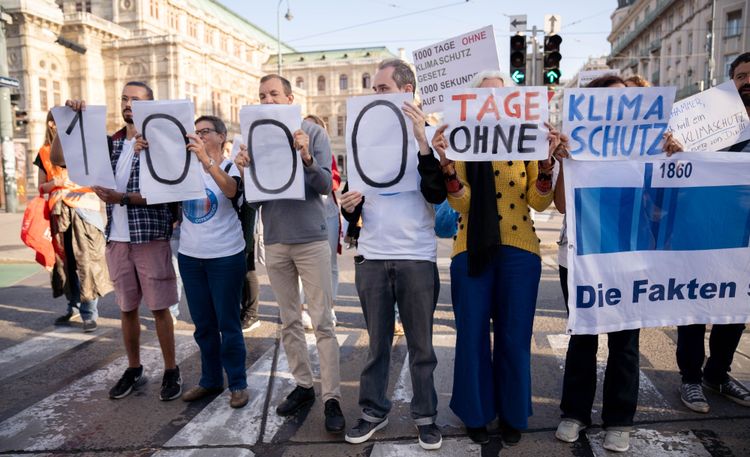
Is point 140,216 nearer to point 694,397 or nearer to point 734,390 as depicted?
point 694,397

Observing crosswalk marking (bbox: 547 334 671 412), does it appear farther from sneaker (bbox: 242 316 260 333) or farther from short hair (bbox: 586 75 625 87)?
sneaker (bbox: 242 316 260 333)

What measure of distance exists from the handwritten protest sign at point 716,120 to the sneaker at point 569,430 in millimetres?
1982

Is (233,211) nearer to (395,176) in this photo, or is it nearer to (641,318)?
(395,176)

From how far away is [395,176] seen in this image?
3.18 m

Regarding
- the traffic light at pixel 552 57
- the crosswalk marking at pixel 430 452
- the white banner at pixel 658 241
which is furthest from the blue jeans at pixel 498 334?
the traffic light at pixel 552 57

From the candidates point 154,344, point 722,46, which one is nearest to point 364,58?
point 722,46

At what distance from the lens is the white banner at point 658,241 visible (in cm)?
318

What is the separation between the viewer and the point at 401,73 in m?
3.28

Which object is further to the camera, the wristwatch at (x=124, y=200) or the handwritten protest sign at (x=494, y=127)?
the wristwatch at (x=124, y=200)

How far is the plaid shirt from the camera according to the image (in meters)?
3.94

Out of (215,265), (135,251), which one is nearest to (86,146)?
(135,251)

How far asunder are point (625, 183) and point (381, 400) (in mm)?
1985

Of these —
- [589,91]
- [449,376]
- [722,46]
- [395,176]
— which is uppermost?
[722,46]

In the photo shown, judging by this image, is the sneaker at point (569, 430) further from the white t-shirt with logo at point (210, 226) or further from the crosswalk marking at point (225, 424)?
the white t-shirt with logo at point (210, 226)
